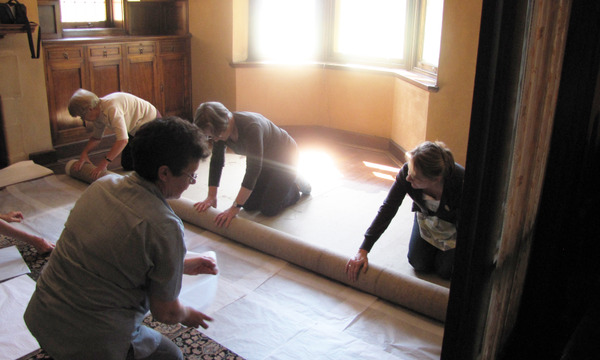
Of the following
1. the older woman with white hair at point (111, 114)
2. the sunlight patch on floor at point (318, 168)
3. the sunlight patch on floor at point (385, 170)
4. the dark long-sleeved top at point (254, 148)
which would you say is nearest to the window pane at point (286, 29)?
the sunlight patch on floor at point (318, 168)

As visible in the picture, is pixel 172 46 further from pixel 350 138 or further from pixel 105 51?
pixel 350 138

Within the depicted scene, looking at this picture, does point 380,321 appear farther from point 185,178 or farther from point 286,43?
point 286,43

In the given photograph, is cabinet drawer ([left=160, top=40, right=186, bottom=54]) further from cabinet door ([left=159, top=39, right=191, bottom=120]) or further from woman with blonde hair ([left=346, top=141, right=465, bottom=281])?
woman with blonde hair ([left=346, top=141, right=465, bottom=281])

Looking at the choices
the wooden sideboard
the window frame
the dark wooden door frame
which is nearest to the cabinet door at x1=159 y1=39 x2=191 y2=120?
the wooden sideboard

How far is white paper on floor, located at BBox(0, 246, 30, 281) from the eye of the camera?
7.90 feet

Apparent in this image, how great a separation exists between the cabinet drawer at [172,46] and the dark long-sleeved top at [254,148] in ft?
7.62

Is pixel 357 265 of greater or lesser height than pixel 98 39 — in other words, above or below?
below

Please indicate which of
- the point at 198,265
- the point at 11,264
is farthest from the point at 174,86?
the point at 198,265

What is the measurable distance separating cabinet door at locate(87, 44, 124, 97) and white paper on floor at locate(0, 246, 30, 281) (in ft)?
6.91

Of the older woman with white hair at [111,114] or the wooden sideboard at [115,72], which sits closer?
the older woman with white hair at [111,114]

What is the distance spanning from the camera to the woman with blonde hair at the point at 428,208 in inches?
83.7

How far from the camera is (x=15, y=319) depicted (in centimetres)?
208

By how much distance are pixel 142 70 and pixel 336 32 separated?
192 centimetres

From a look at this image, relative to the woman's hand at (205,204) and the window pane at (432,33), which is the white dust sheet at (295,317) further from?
the window pane at (432,33)
